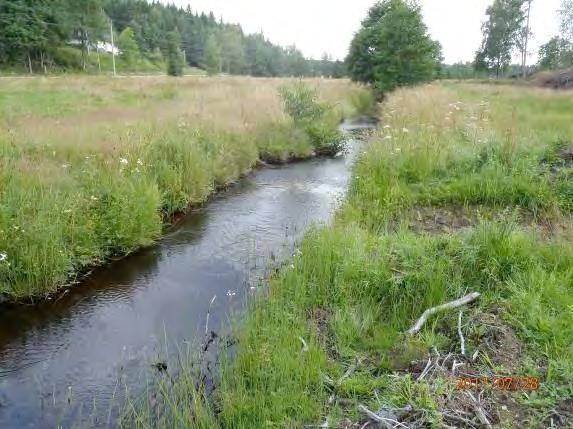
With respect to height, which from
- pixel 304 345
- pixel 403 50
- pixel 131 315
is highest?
pixel 403 50

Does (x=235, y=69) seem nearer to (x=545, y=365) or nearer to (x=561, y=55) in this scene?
(x=561, y=55)

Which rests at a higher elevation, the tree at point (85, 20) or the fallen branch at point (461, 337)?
the tree at point (85, 20)

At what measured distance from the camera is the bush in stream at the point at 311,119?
45.7 feet

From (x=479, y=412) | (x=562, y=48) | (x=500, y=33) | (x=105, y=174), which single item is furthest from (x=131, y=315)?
(x=500, y=33)

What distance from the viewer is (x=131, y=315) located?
16.5 ft

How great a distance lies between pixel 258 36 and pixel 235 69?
130 ft

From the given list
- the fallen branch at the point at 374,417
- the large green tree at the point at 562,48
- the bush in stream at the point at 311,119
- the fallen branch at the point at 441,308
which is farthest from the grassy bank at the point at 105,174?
the large green tree at the point at 562,48

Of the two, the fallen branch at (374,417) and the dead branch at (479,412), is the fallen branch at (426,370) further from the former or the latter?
the fallen branch at (374,417)

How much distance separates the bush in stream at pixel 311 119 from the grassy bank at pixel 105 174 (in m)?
0.29

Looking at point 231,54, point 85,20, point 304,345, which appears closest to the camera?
point 304,345

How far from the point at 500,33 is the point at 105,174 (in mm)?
50172

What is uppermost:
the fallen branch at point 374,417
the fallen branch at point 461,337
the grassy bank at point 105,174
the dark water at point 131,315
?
the grassy bank at point 105,174
